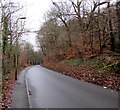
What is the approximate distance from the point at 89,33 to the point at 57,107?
16.4m

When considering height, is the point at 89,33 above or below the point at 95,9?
below

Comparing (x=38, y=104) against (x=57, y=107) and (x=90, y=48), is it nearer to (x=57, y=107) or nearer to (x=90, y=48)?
(x=57, y=107)

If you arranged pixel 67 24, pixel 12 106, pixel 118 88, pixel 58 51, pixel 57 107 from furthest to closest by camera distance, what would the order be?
pixel 58 51 → pixel 67 24 → pixel 118 88 → pixel 12 106 → pixel 57 107

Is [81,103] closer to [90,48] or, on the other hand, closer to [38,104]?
[38,104]

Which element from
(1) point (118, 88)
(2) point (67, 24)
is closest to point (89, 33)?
(2) point (67, 24)

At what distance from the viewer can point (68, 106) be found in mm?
6641

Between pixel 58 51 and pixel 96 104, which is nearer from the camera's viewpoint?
pixel 96 104

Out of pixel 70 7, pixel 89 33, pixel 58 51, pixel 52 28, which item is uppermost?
pixel 70 7

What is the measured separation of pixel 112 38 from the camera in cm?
2317

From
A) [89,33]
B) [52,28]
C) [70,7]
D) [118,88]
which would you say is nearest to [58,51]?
[52,28]

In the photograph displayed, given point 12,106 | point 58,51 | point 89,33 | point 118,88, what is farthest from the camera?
point 58,51

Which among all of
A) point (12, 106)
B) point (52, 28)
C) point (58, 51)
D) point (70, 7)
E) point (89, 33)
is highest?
point (70, 7)

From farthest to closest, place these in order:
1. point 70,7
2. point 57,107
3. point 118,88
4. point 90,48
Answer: point 70,7 → point 90,48 → point 118,88 → point 57,107

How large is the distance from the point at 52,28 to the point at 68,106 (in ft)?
102
